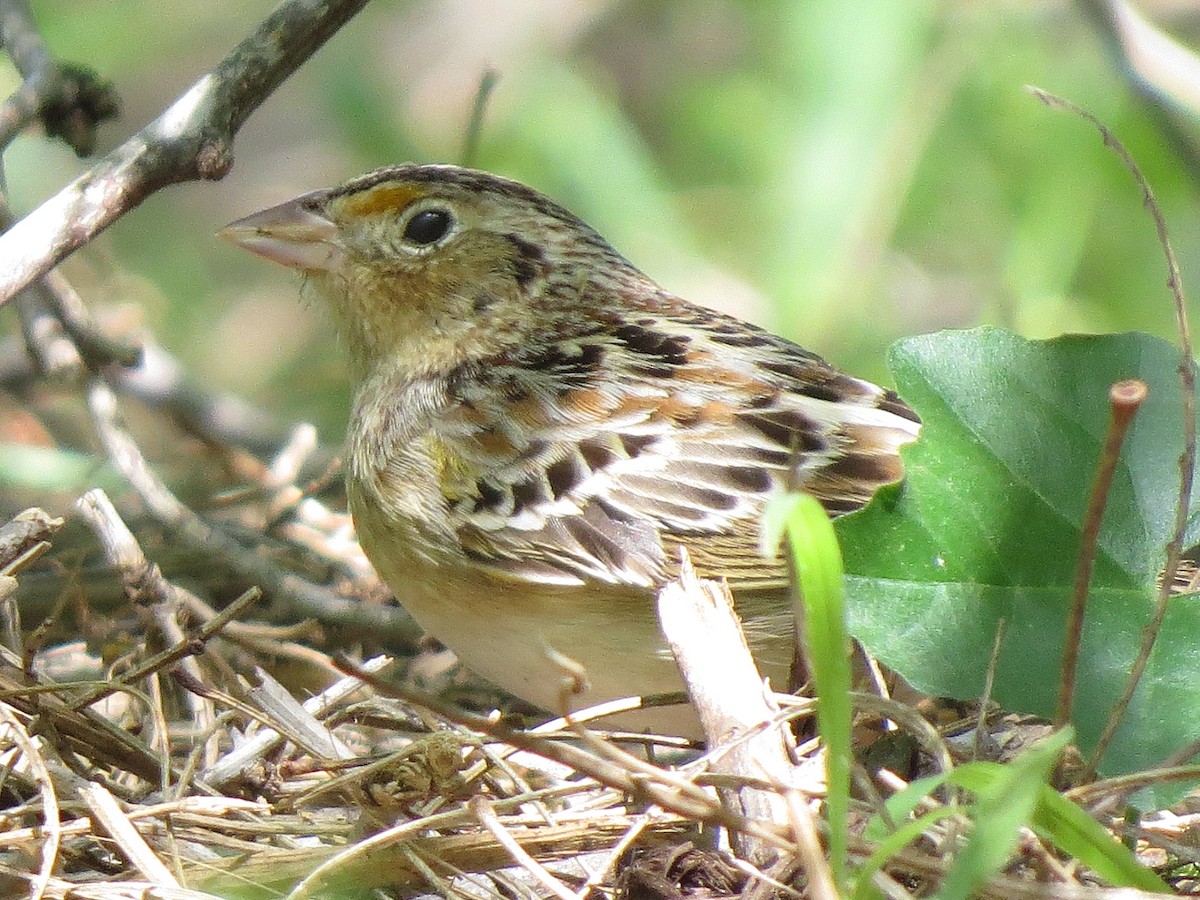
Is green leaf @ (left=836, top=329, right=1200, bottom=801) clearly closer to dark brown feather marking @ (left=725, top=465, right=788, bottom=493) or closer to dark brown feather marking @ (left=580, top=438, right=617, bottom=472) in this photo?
dark brown feather marking @ (left=725, top=465, right=788, bottom=493)

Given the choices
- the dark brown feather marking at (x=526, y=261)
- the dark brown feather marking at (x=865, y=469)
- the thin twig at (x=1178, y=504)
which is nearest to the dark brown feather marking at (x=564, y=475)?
the dark brown feather marking at (x=865, y=469)

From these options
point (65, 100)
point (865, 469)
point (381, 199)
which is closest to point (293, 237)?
point (381, 199)

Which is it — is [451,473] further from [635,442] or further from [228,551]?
[228,551]

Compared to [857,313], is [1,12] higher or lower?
higher

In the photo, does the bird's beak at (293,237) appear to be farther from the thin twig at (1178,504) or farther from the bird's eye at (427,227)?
the thin twig at (1178,504)

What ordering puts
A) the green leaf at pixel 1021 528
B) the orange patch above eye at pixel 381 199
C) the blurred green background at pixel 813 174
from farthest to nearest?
the blurred green background at pixel 813 174
the orange patch above eye at pixel 381 199
the green leaf at pixel 1021 528

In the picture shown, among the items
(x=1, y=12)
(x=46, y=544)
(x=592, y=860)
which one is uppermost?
(x=1, y=12)

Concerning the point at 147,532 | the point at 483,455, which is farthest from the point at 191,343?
the point at 483,455

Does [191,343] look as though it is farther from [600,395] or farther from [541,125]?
[600,395]
